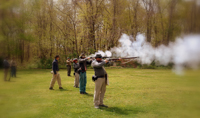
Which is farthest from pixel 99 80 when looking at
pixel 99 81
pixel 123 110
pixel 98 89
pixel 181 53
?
pixel 181 53

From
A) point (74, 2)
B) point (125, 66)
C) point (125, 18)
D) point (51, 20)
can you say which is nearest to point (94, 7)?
point (74, 2)

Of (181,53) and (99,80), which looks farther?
(99,80)

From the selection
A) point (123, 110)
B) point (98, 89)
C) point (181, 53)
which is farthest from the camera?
point (98, 89)

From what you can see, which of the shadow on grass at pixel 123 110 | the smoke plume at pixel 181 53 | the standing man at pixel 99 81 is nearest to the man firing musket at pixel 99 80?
the standing man at pixel 99 81

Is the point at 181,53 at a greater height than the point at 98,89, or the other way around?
the point at 181,53

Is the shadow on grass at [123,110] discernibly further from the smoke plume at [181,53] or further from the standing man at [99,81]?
the smoke plume at [181,53]

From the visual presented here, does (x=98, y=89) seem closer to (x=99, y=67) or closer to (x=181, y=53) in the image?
(x=99, y=67)

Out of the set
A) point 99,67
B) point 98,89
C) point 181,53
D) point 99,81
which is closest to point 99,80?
point 99,81

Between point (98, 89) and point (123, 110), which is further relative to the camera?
point (98, 89)

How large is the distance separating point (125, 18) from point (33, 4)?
33.4 meters

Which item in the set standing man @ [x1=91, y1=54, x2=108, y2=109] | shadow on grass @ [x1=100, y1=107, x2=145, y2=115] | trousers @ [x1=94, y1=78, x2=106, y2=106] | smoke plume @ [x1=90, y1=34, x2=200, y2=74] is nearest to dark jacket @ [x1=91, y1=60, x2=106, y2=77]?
standing man @ [x1=91, y1=54, x2=108, y2=109]

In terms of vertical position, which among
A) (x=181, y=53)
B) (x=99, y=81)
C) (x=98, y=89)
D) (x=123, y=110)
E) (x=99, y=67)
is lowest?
(x=123, y=110)

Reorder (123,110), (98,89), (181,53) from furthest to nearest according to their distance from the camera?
(98,89) → (123,110) → (181,53)

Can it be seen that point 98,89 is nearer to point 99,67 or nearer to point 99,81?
point 99,81
